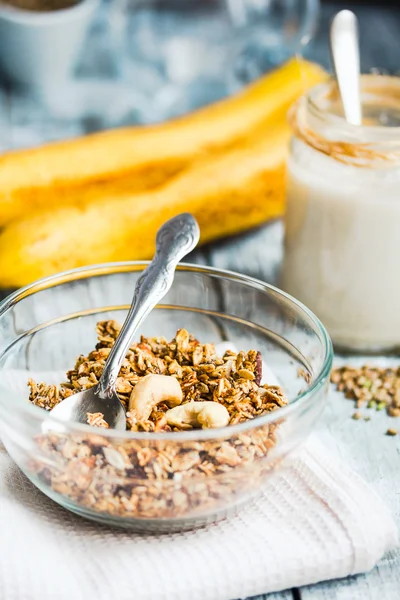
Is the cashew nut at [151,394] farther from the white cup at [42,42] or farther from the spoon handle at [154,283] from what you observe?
the white cup at [42,42]

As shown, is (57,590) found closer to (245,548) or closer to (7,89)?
(245,548)

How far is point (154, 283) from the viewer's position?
95 centimetres

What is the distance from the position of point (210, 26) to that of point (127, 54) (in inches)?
10.9

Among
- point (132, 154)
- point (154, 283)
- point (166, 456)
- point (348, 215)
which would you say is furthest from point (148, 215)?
point (166, 456)

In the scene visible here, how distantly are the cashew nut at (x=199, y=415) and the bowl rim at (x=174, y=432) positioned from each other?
0.7 inches

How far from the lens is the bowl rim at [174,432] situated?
74 cm

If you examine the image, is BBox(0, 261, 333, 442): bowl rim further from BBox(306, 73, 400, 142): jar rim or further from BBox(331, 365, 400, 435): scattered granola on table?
BBox(306, 73, 400, 142): jar rim

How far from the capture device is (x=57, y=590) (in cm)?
75

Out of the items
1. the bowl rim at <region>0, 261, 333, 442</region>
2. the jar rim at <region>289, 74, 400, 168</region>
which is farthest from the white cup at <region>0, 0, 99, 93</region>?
the bowl rim at <region>0, 261, 333, 442</region>

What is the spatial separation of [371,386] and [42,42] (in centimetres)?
116

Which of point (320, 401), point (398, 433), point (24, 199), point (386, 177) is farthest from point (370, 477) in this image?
point (24, 199)

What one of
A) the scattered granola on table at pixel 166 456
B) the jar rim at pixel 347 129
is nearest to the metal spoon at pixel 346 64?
the jar rim at pixel 347 129

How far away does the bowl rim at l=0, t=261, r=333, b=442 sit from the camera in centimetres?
74

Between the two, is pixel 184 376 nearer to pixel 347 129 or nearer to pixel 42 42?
pixel 347 129
